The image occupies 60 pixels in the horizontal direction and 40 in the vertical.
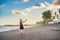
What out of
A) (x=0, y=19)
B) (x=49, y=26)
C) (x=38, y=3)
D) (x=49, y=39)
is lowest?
(x=49, y=39)

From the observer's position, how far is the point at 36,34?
177cm

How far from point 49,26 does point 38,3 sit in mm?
325

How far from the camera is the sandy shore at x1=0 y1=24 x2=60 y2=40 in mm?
1746

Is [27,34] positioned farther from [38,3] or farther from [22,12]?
[38,3]

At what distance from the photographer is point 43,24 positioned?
5.86 feet

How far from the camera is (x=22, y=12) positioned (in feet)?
5.90

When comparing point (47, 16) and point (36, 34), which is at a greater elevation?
point (47, 16)

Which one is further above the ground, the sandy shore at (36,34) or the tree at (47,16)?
the tree at (47,16)

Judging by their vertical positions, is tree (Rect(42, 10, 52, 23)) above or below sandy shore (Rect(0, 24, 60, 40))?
above

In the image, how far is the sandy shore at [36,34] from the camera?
5.73 feet

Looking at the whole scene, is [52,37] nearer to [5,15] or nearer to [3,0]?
[5,15]

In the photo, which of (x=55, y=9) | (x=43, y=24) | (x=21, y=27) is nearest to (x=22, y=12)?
(x=21, y=27)

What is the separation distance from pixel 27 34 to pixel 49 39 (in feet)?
0.93

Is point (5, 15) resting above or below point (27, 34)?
above
